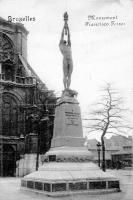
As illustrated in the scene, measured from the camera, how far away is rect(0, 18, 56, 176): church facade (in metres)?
33.0

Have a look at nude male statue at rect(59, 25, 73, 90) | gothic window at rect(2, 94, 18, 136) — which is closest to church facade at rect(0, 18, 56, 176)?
gothic window at rect(2, 94, 18, 136)

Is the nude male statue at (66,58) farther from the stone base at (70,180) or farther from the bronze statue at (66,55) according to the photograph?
the stone base at (70,180)

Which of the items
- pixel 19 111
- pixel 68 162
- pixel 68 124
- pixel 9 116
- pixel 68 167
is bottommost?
pixel 68 167

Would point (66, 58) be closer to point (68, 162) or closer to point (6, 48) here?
point (68, 162)

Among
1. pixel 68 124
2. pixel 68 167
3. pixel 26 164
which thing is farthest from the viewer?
pixel 26 164

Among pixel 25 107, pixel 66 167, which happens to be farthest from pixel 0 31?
pixel 66 167

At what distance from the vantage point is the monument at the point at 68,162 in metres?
9.50

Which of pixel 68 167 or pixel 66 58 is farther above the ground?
pixel 66 58

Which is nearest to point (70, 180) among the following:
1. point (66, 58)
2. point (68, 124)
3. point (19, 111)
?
point (68, 124)

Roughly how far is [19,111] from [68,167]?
2499 centimetres

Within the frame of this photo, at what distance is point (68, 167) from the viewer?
406 inches

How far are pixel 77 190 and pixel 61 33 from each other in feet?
19.6

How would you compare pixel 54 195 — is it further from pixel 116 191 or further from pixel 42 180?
pixel 116 191

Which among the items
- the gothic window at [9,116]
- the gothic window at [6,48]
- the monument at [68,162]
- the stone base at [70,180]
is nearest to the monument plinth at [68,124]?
the monument at [68,162]
